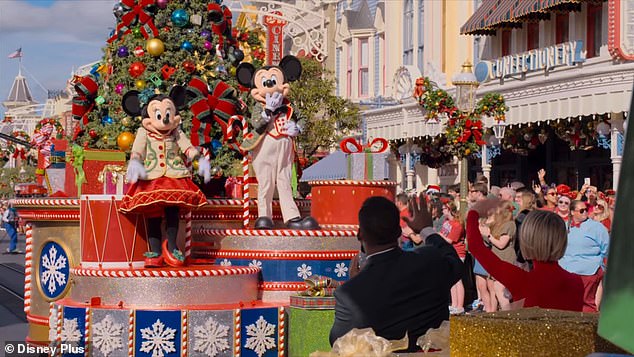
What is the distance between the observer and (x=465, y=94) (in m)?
17.1

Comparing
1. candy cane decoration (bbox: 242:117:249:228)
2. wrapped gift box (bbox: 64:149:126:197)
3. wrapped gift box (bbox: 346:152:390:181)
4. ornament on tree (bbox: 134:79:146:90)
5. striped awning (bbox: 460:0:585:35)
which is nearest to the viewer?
wrapped gift box (bbox: 64:149:126:197)

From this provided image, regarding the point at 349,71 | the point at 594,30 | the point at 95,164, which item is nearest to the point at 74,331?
the point at 95,164

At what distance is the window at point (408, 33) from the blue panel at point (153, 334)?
84.3 ft

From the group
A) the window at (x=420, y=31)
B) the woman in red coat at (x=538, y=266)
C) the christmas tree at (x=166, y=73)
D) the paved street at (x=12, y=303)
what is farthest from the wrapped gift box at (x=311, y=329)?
the window at (x=420, y=31)

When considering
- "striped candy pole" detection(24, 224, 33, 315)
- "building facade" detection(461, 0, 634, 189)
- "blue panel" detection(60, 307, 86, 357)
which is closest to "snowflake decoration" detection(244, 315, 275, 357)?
"blue panel" detection(60, 307, 86, 357)

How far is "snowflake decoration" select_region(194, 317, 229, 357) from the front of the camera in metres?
8.36

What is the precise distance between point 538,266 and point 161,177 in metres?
4.70

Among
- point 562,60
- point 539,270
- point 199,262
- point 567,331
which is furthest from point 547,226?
point 562,60

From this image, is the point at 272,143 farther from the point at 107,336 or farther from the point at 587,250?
the point at 587,250

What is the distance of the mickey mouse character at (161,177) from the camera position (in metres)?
8.85

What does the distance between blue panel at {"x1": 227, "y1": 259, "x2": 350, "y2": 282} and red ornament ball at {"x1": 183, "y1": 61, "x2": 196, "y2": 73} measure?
2697 millimetres

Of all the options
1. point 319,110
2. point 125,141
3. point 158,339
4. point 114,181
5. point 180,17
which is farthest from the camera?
point 319,110

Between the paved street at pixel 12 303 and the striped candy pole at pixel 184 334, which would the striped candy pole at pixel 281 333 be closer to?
the striped candy pole at pixel 184 334

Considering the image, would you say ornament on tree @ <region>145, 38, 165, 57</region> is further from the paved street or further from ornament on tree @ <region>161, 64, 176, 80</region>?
the paved street
